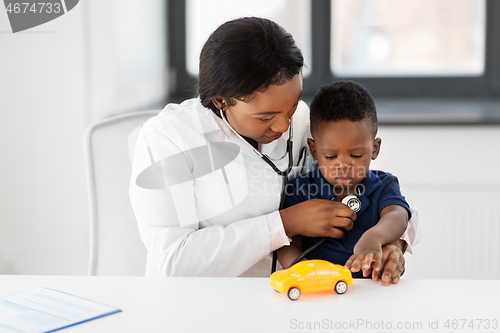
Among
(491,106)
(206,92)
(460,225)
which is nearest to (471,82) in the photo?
(491,106)

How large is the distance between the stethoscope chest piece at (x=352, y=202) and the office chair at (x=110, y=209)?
0.59 metres

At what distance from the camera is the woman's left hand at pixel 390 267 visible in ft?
2.67

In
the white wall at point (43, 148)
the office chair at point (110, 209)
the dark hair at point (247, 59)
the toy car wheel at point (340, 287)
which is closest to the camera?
the toy car wheel at point (340, 287)

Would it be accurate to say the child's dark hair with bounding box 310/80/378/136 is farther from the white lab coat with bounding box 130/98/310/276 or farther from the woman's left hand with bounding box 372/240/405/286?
the woman's left hand with bounding box 372/240/405/286

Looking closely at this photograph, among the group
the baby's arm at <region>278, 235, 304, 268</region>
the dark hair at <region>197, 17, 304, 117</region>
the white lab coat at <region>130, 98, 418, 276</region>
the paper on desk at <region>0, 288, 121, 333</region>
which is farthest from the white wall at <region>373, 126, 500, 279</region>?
the paper on desk at <region>0, 288, 121, 333</region>

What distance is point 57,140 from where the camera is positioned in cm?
192

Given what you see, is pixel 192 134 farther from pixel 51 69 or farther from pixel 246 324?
pixel 51 69

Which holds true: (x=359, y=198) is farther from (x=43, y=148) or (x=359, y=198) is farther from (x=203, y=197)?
(x=43, y=148)

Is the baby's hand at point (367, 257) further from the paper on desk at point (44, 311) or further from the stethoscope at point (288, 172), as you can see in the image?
the paper on desk at point (44, 311)

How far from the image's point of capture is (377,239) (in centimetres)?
93

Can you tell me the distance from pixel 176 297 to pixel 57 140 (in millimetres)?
1378

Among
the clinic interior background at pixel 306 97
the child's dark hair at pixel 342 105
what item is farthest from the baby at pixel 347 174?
the clinic interior background at pixel 306 97

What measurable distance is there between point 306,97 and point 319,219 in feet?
4.54

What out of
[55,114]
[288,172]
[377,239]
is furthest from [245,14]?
[377,239]
